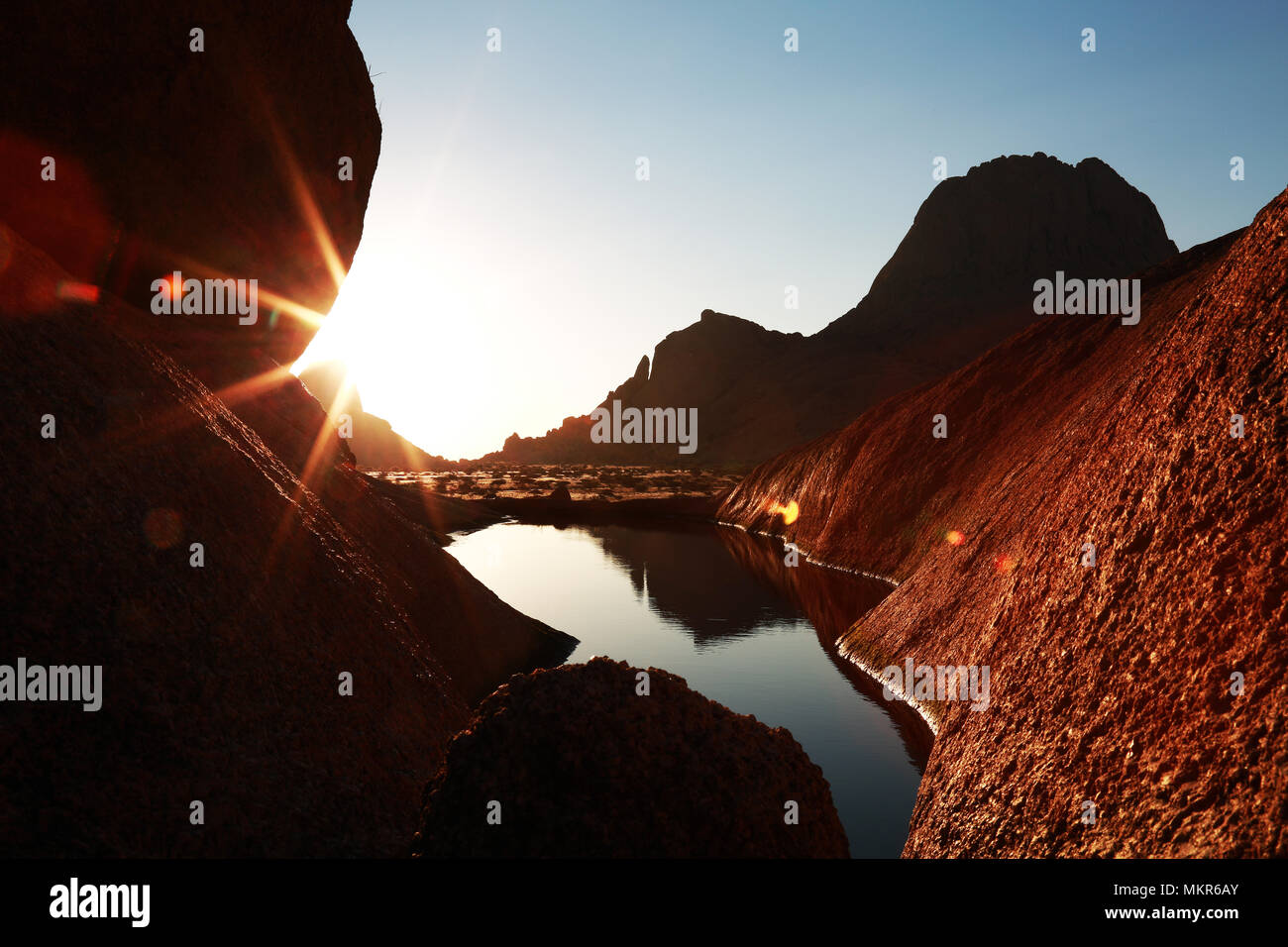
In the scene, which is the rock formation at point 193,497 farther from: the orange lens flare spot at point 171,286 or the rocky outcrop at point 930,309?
the rocky outcrop at point 930,309

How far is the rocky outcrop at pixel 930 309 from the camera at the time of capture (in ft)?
421

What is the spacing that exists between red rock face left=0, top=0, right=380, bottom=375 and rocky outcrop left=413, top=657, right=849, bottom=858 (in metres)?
12.2

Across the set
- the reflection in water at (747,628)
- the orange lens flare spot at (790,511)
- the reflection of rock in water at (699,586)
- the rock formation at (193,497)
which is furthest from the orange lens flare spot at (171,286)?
the orange lens flare spot at (790,511)

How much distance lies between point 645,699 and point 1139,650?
14.0 feet

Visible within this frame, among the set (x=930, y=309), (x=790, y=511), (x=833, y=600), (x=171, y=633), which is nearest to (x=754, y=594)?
(x=833, y=600)

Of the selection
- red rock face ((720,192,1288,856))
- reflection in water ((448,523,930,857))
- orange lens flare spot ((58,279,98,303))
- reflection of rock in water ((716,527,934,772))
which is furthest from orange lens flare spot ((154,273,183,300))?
reflection of rock in water ((716,527,934,772))

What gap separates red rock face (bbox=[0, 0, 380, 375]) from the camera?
44.1ft

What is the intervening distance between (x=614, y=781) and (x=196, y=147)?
14914mm

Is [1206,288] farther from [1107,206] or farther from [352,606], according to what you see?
[1107,206]

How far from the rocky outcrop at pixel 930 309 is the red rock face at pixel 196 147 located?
105 meters

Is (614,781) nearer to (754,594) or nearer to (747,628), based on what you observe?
(747,628)

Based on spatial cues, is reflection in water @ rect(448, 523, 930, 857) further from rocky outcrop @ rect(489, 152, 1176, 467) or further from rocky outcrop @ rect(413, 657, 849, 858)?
rocky outcrop @ rect(489, 152, 1176, 467)

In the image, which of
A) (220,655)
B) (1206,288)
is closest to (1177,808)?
(1206,288)

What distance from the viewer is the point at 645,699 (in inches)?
250
